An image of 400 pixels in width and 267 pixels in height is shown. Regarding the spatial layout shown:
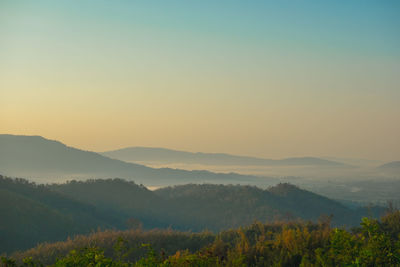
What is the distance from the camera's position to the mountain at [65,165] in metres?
160

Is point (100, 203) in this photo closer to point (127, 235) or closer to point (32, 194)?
point (32, 194)

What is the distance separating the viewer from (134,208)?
178 feet

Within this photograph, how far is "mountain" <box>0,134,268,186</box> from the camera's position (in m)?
160

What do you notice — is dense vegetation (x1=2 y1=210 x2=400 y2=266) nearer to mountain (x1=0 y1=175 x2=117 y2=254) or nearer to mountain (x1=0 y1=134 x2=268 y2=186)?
mountain (x1=0 y1=175 x2=117 y2=254)

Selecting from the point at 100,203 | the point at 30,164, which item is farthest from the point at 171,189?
the point at 30,164

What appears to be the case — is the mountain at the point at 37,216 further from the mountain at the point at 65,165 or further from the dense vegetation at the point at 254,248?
the mountain at the point at 65,165

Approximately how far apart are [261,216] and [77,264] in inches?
1800

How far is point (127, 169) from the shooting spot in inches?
6860

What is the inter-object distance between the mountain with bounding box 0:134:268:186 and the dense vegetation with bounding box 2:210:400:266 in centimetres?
13422

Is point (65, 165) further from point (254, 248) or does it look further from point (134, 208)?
point (254, 248)

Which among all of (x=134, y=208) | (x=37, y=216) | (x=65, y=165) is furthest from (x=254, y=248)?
(x=65, y=165)

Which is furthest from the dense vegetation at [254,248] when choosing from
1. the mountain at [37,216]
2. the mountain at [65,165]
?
the mountain at [65,165]

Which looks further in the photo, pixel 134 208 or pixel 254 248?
pixel 134 208

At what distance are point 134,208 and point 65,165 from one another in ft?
415
